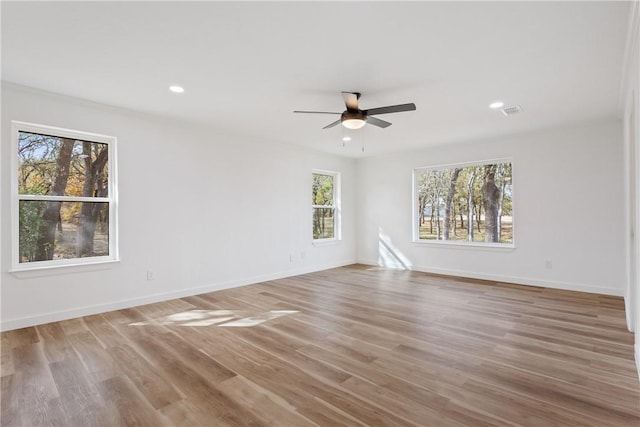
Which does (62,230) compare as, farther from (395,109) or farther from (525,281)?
(525,281)

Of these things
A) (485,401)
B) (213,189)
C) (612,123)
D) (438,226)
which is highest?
(612,123)

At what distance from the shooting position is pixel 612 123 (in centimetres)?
460

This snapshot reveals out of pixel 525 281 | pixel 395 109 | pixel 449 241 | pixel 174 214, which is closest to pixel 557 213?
pixel 525 281

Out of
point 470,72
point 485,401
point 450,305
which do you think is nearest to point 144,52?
point 470,72

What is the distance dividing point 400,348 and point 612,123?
4.67 m

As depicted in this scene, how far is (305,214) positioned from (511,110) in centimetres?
391

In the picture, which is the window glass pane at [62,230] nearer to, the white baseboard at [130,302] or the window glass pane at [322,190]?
the white baseboard at [130,302]

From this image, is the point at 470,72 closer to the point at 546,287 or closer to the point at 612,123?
the point at 612,123

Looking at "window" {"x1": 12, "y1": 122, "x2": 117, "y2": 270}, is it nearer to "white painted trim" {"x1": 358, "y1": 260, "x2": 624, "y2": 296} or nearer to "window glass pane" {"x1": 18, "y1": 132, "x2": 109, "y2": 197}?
"window glass pane" {"x1": 18, "y1": 132, "x2": 109, "y2": 197}

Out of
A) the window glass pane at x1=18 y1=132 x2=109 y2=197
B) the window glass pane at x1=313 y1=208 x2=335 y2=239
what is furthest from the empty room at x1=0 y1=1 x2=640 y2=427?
the window glass pane at x1=313 y1=208 x2=335 y2=239

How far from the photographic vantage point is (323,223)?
7.03 m

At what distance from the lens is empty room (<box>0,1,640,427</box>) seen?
2123mm

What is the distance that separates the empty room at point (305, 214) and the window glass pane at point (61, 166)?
20mm

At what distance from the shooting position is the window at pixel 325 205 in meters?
6.86
